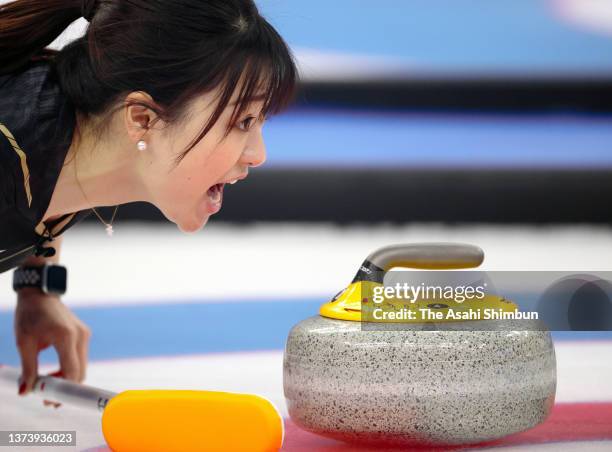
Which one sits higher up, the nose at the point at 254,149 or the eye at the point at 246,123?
the eye at the point at 246,123

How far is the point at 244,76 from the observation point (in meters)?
1.07

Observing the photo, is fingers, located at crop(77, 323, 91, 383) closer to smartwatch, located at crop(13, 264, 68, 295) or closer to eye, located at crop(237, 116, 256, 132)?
smartwatch, located at crop(13, 264, 68, 295)

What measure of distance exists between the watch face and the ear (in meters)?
0.38

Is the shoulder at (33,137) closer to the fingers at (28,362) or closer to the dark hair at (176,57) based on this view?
the dark hair at (176,57)

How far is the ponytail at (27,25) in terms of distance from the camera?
114cm

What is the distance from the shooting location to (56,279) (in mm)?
1399

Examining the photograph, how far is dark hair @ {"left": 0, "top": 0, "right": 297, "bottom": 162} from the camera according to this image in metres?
1.05

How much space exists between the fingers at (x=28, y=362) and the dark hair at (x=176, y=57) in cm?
40

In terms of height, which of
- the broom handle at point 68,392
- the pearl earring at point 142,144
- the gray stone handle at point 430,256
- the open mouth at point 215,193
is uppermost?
the pearl earring at point 142,144

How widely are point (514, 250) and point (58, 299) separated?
6.27ft

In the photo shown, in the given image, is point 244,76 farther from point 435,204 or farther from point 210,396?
point 435,204

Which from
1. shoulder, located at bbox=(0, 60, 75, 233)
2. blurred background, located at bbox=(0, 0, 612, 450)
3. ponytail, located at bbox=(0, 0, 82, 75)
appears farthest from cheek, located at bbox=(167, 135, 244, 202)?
blurred background, located at bbox=(0, 0, 612, 450)

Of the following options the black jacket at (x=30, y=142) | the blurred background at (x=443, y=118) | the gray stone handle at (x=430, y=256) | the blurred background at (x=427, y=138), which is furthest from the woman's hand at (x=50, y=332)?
the blurred background at (x=443, y=118)

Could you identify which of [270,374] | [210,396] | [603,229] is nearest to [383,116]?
[603,229]
